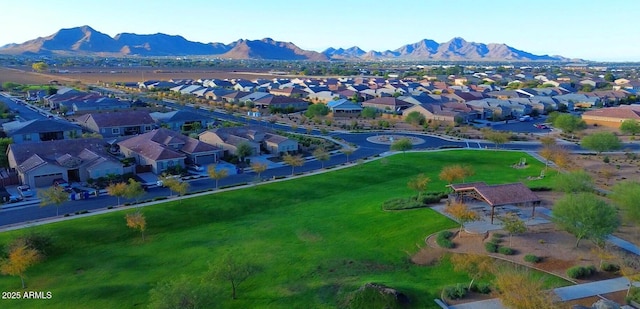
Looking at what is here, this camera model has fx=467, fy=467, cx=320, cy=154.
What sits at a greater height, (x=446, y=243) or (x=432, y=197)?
(x=432, y=197)

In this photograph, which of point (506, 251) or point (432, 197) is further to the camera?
point (432, 197)

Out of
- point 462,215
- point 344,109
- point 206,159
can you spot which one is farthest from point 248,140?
point 344,109

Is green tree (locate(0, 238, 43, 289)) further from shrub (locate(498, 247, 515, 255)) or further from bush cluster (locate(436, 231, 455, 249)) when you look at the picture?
shrub (locate(498, 247, 515, 255))

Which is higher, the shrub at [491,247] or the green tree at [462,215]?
the green tree at [462,215]

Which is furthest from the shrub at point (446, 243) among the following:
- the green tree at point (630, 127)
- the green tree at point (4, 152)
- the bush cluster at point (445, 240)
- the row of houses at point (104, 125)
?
the green tree at point (630, 127)

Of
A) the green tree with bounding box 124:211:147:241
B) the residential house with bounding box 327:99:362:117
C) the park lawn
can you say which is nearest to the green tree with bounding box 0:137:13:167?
the park lawn

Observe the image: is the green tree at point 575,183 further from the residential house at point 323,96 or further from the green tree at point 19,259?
the residential house at point 323,96

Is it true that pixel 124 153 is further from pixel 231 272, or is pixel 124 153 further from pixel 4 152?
pixel 231 272

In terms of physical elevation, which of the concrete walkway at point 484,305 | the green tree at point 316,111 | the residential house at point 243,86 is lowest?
the concrete walkway at point 484,305
